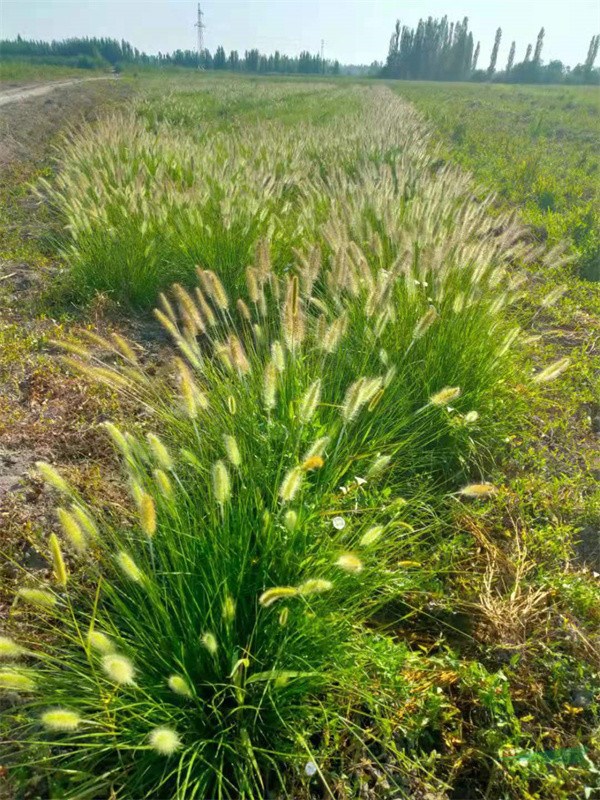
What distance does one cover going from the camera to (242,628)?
5.09 feet

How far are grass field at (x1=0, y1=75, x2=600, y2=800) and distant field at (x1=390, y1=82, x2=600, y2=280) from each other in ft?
5.74

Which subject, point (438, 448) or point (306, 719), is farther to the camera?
point (438, 448)

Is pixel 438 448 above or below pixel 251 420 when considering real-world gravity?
below

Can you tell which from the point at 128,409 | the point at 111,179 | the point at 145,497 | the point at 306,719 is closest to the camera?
the point at 145,497

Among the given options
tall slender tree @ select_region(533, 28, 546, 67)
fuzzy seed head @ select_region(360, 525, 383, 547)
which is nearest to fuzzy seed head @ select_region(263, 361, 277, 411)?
fuzzy seed head @ select_region(360, 525, 383, 547)

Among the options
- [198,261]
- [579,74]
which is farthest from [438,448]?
[579,74]

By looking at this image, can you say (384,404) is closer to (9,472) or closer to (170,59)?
(9,472)

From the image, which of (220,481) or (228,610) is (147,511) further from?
(228,610)

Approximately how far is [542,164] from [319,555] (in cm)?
1034

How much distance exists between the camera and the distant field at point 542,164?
20.4 ft

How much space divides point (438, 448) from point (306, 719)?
54.8 inches

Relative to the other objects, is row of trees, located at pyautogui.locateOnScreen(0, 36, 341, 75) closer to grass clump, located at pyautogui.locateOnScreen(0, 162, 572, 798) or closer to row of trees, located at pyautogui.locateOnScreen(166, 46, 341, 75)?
row of trees, located at pyautogui.locateOnScreen(166, 46, 341, 75)

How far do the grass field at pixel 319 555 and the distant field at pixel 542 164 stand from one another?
5.74 feet

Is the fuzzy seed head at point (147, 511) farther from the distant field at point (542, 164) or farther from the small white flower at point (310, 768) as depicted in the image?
the distant field at point (542, 164)
